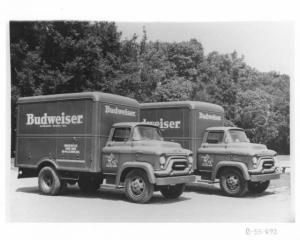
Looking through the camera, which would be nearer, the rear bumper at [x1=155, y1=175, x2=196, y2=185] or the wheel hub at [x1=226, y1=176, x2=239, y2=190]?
the rear bumper at [x1=155, y1=175, x2=196, y2=185]

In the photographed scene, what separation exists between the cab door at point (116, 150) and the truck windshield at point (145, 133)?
219mm

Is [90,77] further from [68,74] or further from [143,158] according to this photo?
[143,158]

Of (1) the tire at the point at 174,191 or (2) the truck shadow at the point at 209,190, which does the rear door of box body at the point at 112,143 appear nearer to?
(1) the tire at the point at 174,191

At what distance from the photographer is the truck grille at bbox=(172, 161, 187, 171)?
11.6 m

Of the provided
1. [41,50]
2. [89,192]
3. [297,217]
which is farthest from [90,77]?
[297,217]

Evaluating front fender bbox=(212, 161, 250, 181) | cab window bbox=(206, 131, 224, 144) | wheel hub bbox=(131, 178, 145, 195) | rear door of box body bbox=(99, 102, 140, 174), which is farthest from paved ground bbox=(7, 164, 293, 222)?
cab window bbox=(206, 131, 224, 144)

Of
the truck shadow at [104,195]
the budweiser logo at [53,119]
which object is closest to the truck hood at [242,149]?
the truck shadow at [104,195]

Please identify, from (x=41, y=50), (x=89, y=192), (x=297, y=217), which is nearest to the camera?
(x=297, y=217)

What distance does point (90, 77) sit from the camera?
76.8 ft

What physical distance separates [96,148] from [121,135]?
30.7 inches

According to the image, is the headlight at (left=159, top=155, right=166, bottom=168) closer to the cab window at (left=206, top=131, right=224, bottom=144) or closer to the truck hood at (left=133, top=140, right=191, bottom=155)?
the truck hood at (left=133, top=140, right=191, bottom=155)

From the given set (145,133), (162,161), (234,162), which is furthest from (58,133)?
(234,162)

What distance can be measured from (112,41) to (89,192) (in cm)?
1324

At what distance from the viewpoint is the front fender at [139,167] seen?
11.0 metres
